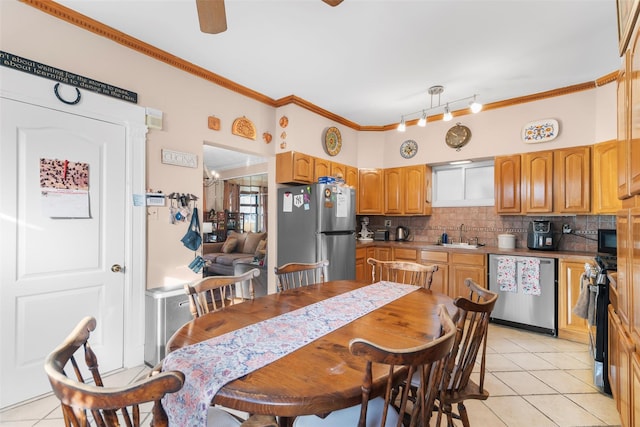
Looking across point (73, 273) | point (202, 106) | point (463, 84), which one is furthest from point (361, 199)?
point (73, 273)

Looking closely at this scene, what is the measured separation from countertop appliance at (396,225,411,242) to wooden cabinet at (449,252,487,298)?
993 millimetres

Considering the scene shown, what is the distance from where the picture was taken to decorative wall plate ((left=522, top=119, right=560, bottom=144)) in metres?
3.36

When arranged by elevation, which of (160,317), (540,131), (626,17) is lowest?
(160,317)

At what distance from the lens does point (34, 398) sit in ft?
6.45

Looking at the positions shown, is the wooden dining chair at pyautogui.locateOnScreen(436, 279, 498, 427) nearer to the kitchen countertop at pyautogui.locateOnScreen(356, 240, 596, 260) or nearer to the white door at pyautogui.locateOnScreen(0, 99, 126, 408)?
the kitchen countertop at pyautogui.locateOnScreen(356, 240, 596, 260)

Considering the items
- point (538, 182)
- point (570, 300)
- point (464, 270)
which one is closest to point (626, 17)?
point (538, 182)

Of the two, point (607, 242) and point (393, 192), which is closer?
point (607, 242)

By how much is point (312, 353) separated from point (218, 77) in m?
2.86

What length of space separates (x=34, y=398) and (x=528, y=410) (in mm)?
3237

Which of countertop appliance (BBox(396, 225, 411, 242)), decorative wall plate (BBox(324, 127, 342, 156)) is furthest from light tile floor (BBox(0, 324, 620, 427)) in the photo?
decorative wall plate (BBox(324, 127, 342, 156))

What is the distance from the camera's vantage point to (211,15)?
1.42 meters

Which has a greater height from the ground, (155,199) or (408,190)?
(408,190)

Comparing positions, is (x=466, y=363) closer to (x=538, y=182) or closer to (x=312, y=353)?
(x=312, y=353)

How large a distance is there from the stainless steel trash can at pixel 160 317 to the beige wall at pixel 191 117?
0.63 ft
